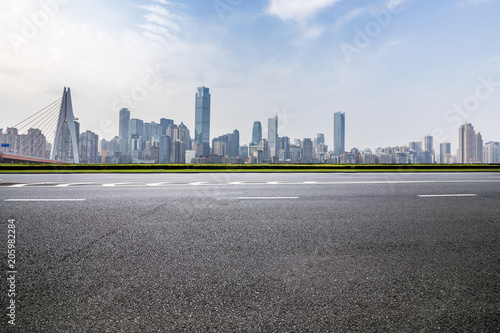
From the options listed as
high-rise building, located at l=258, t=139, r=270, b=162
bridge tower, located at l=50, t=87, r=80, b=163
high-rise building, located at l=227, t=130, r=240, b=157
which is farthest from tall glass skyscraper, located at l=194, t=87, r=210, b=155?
high-rise building, located at l=258, t=139, r=270, b=162

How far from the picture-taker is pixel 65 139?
156 feet

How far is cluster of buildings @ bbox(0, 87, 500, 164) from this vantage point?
143ft

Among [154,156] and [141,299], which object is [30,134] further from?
[141,299]

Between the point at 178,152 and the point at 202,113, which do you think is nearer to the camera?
the point at 178,152

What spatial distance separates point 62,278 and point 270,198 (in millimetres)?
4803

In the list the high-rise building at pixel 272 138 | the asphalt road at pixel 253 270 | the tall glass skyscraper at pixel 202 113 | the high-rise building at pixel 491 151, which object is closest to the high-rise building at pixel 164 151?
the high-rise building at pixel 272 138

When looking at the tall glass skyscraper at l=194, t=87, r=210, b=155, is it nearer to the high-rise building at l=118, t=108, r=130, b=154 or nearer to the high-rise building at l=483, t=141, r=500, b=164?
the high-rise building at l=118, t=108, r=130, b=154

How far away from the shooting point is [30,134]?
4641cm

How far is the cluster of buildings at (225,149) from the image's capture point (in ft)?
143

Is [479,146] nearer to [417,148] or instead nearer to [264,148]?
[417,148]

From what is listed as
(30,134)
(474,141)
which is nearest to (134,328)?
(30,134)

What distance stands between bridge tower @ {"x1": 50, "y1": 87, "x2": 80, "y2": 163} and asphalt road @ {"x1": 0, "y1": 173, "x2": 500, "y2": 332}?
49641mm

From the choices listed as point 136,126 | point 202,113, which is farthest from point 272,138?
point 202,113

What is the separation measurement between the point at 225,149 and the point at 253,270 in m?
84.5
